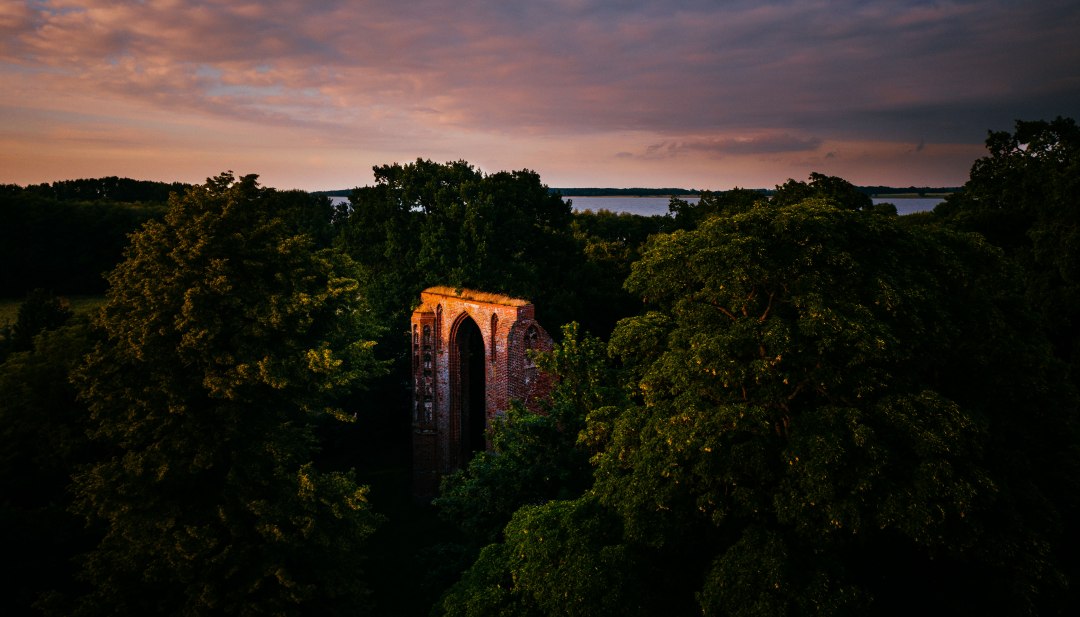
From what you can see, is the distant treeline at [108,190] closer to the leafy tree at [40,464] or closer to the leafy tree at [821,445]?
the leafy tree at [40,464]

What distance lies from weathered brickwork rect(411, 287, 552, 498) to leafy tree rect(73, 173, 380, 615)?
10684mm

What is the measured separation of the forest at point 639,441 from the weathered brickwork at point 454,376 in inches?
138

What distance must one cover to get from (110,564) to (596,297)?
23450 mm

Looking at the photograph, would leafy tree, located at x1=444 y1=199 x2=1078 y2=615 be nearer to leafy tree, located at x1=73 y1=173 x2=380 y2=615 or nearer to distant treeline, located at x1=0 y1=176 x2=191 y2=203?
leafy tree, located at x1=73 y1=173 x2=380 y2=615

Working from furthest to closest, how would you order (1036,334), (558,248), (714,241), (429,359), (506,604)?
1. (558,248)
2. (429,359)
3. (1036,334)
4. (506,604)
5. (714,241)

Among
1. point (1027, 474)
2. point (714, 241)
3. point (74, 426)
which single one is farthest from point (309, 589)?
point (1027, 474)

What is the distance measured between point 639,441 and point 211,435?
1033cm

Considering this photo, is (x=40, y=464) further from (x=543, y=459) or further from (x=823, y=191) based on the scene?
(x=823, y=191)

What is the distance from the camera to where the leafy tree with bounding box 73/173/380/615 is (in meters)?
14.8

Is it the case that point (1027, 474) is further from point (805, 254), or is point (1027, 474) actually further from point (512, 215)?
point (512, 215)

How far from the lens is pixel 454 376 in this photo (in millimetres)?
29516

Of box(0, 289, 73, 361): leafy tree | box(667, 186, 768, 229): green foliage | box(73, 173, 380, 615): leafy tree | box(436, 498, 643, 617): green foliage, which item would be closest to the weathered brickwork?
box(73, 173, 380, 615): leafy tree

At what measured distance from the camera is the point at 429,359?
29.5 metres

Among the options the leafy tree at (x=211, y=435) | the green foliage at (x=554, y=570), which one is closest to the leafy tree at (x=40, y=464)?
the leafy tree at (x=211, y=435)
